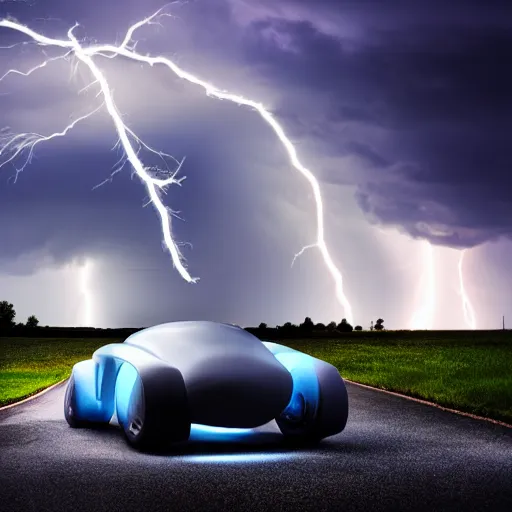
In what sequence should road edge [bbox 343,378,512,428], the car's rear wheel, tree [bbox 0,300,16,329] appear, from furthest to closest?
tree [bbox 0,300,16,329] → road edge [bbox 343,378,512,428] → the car's rear wheel

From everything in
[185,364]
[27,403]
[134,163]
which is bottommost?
[27,403]

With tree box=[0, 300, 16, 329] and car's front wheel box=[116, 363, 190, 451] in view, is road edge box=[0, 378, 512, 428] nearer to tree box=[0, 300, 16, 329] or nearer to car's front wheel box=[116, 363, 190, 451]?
car's front wheel box=[116, 363, 190, 451]

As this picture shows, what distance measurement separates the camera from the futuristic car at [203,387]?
7297 mm

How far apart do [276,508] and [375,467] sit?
181cm

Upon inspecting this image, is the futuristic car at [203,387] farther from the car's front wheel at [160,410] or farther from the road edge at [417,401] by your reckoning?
the road edge at [417,401]

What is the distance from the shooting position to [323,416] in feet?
26.3

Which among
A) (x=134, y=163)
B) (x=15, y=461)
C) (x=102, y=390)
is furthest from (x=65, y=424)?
(x=134, y=163)

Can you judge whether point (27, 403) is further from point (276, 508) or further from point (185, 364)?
point (276, 508)

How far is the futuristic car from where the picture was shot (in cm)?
730

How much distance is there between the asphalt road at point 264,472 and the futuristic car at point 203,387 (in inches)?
10.6

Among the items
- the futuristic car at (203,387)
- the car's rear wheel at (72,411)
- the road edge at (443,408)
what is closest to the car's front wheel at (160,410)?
the futuristic car at (203,387)

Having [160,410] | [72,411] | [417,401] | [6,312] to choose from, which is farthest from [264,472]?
[6,312]

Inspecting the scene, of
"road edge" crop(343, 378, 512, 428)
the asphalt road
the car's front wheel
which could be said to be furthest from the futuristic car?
"road edge" crop(343, 378, 512, 428)

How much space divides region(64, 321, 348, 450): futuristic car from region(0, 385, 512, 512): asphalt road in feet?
0.88
